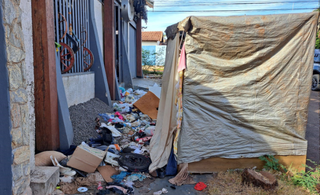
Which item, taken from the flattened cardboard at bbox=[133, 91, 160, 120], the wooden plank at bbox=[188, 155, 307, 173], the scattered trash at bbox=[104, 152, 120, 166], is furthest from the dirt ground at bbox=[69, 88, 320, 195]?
the flattened cardboard at bbox=[133, 91, 160, 120]

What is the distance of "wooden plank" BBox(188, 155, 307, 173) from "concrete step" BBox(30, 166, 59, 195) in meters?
1.85

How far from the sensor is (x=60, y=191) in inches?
118

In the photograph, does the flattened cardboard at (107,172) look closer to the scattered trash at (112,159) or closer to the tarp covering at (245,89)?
the scattered trash at (112,159)

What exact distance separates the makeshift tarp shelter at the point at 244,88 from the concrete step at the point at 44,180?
138 centimetres

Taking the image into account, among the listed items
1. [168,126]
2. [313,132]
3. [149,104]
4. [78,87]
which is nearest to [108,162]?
[168,126]

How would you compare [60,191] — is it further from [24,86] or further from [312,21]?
[312,21]

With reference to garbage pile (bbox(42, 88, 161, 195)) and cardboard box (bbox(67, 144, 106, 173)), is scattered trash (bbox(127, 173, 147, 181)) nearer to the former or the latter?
garbage pile (bbox(42, 88, 161, 195))

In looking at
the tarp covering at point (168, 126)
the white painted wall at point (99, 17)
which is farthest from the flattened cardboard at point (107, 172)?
the white painted wall at point (99, 17)

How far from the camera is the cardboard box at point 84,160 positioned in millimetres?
3404

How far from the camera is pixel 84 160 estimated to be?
11.3 feet

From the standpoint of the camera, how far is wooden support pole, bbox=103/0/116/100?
8.30 m

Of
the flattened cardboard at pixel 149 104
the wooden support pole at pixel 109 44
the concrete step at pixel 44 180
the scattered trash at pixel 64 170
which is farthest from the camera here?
the wooden support pole at pixel 109 44

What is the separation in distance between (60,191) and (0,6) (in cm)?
214

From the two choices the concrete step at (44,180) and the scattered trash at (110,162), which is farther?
the scattered trash at (110,162)
